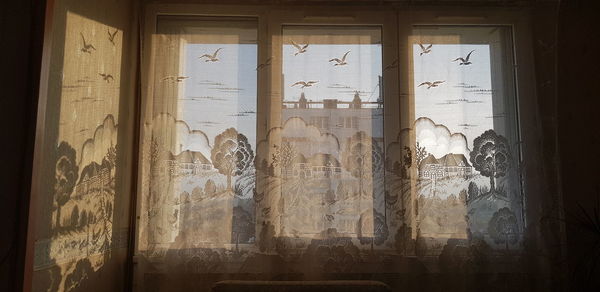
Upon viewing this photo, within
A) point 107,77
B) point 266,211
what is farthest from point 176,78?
point 266,211

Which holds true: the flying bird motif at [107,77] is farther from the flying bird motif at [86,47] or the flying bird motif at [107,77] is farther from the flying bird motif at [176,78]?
the flying bird motif at [176,78]

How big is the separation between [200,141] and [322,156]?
27.6 inches

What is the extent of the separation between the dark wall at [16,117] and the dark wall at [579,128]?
266 centimetres

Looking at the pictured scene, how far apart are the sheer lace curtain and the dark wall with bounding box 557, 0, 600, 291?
0.32m

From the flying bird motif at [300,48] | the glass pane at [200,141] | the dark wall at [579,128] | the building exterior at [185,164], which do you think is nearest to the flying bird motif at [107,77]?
the glass pane at [200,141]

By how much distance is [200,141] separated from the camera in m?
2.37

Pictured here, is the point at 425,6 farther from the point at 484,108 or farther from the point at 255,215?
the point at 255,215

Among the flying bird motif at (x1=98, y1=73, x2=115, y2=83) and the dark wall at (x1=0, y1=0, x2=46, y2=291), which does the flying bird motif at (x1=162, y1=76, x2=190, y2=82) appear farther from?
the dark wall at (x1=0, y1=0, x2=46, y2=291)

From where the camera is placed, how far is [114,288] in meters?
2.33

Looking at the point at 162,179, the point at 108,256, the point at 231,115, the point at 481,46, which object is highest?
the point at 481,46

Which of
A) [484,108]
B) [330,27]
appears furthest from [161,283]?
[484,108]

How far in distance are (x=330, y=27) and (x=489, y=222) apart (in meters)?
1.45

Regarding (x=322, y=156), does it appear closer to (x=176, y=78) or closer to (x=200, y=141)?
(x=200, y=141)

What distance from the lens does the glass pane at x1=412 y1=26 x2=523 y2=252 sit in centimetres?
234
